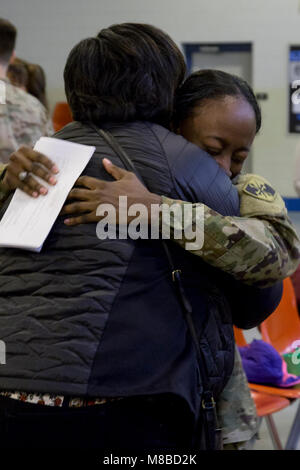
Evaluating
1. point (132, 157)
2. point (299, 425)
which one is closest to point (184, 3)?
point (299, 425)

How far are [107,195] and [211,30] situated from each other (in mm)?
8833

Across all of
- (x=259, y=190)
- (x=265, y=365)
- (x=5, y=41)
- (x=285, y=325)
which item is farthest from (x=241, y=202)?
(x=5, y=41)

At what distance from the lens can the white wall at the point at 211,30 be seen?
930 cm

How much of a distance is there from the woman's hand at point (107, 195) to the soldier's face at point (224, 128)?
22 centimetres

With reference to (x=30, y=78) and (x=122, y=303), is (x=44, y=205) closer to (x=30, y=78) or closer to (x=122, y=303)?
(x=122, y=303)

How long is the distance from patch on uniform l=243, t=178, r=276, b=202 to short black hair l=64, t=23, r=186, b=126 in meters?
0.21

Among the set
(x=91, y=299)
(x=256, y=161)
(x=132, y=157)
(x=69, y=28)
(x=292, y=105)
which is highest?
(x=132, y=157)

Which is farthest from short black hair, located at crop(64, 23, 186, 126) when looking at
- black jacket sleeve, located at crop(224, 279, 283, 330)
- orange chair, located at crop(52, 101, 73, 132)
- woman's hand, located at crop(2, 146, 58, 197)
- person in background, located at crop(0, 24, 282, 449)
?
orange chair, located at crop(52, 101, 73, 132)

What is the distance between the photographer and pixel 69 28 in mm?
9758

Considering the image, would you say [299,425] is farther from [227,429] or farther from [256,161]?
[256,161]

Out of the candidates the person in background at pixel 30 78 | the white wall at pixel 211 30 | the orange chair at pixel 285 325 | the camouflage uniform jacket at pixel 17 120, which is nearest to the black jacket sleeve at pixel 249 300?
the orange chair at pixel 285 325

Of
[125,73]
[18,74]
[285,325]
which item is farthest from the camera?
[18,74]

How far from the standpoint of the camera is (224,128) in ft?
4.27
